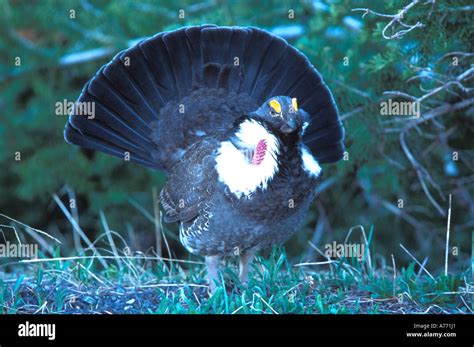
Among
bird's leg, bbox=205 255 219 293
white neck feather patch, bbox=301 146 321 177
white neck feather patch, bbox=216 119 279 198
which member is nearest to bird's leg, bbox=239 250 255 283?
bird's leg, bbox=205 255 219 293

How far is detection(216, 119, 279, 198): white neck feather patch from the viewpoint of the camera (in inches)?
185

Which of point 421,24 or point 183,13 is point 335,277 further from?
point 183,13

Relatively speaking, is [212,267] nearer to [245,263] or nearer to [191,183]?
[245,263]

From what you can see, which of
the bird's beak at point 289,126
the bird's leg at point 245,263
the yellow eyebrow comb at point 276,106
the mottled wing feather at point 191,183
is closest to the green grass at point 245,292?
the bird's leg at point 245,263

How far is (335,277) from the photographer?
16.2 feet

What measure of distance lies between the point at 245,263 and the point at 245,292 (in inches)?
22.8

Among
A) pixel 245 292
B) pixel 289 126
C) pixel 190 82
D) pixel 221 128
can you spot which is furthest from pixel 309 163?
pixel 190 82

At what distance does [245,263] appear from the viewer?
5152 mm

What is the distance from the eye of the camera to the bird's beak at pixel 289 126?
4.58 m

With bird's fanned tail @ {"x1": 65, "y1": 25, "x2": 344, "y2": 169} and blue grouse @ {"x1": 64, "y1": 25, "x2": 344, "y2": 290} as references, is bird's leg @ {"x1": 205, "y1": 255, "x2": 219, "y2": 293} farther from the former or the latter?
bird's fanned tail @ {"x1": 65, "y1": 25, "x2": 344, "y2": 169}

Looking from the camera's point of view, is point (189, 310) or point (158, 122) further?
point (158, 122)

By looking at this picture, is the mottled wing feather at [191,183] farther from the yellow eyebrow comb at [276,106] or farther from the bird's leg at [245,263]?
the yellow eyebrow comb at [276,106]

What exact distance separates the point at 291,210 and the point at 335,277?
0.49 metres
